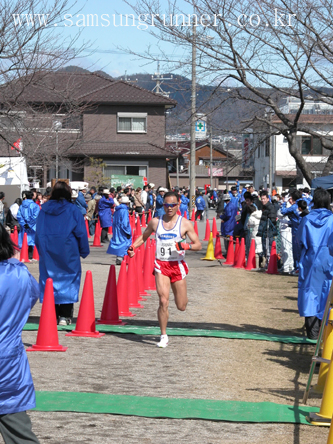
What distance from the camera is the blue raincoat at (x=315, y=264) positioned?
8250mm

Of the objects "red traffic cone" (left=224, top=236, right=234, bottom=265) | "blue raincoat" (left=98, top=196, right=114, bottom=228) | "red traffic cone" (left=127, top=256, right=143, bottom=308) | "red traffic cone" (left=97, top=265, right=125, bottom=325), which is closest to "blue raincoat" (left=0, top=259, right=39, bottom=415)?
"red traffic cone" (left=97, top=265, right=125, bottom=325)

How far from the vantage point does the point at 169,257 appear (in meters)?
8.33

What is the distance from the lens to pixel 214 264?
1903 centimetres

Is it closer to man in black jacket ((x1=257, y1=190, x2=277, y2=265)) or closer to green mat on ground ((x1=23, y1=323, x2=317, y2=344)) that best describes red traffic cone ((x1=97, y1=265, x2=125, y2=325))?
green mat on ground ((x1=23, y1=323, x2=317, y2=344))

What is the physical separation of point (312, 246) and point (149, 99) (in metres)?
37.4

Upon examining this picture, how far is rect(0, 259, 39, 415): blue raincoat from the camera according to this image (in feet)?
11.9

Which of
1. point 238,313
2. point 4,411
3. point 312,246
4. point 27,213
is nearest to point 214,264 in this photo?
point 27,213

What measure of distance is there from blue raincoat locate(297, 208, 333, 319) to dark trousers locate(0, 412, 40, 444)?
5158 mm

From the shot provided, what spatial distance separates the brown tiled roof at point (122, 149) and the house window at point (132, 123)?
2.99ft

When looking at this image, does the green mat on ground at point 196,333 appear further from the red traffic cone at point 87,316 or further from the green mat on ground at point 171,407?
the green mat on ground at point 171,407

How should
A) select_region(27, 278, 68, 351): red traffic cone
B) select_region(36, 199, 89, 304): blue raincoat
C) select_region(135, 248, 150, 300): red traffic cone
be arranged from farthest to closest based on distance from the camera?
select_region(135, 248, 150, 300): red traffic cone < select_region(36, 199, 89, 304): blue raincoat < select_region(27, 278, 68, 351): red traffic cone

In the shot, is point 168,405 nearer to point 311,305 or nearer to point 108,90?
point 311,305

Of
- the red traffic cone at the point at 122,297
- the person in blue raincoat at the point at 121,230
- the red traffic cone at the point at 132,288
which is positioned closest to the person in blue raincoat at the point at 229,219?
the person in blue raincoat at the point at 121,230

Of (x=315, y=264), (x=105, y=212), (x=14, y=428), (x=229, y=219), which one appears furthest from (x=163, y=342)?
(x=105, y=212)
